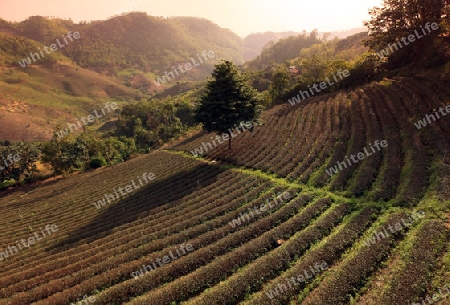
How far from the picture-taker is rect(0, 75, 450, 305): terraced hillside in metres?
12.7

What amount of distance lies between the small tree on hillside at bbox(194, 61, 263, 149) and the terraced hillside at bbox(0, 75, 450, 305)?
18.7ft

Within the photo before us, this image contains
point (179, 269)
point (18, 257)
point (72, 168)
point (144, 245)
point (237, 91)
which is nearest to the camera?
point (179, 269)

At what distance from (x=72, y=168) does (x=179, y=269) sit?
59.5 meters

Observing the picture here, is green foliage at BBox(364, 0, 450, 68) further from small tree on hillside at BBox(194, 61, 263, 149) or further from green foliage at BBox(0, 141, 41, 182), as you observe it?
green foliage at BBox(0, 141, 41, 182)

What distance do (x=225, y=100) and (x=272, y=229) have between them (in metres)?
20.6

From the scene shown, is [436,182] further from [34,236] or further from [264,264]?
[34,236]

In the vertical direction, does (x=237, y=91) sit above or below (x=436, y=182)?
above

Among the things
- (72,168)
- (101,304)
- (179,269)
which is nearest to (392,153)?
(179,269)

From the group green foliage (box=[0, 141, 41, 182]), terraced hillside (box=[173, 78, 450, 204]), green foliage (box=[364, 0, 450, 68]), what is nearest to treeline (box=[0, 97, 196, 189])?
green foliage (box=[0, 141, 41, 182])

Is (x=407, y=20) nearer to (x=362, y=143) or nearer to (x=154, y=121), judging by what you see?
(x=362, y=143)

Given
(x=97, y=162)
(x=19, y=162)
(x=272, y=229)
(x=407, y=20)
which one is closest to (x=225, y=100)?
(x=272, y=229)

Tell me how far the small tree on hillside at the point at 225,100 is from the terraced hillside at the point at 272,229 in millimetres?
5695

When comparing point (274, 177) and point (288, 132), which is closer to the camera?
point (274, 177)

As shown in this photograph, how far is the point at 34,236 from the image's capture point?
87.8 feet
